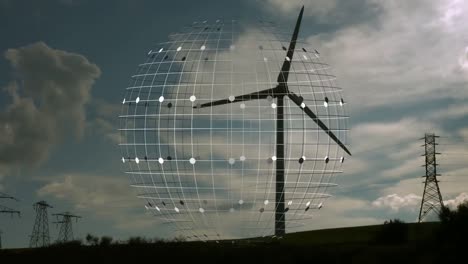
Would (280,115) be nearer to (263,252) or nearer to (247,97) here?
(247,97)

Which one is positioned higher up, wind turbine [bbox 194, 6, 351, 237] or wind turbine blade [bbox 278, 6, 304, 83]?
wind turbine blade [bbox 278, 6, 304, 83]

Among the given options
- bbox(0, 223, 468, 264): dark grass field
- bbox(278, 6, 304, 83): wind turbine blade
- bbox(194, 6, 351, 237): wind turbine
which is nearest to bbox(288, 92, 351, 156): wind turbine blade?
bbox(194, 6, 351, 237): wind turbine

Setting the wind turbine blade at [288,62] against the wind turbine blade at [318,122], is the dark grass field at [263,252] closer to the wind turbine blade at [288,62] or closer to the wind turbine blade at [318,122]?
the wind turbine blade at [318,122]

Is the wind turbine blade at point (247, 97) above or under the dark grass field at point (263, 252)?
above

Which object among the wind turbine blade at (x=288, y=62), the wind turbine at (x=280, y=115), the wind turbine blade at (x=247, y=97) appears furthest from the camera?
the wind turbine blade at (x=288, y=62)

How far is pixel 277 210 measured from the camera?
27047 mm

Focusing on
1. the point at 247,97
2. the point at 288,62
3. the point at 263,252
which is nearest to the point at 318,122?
the point at 288,62

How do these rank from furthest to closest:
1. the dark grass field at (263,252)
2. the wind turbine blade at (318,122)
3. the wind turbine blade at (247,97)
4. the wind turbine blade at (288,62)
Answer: the dark grass field at (263,252), the wind turbine blade at (288,62), the wind turbine blade at (318,122), the wind turbine blade at (247,97)

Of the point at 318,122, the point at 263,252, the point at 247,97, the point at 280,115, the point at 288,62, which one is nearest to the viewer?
the point at 280,115

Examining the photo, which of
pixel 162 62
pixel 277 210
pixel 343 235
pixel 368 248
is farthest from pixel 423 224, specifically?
pixel 162 62

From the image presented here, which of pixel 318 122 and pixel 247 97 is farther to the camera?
pixel 318 122

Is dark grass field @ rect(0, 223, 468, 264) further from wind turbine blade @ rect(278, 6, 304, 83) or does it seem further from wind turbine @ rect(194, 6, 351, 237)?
wind turbine blade @ rect(278, 6, 304, 83)

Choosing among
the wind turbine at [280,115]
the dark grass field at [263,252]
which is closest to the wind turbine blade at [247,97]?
the wind turbine at [280,115]

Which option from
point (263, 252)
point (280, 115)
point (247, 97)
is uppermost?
point (247, 97)
